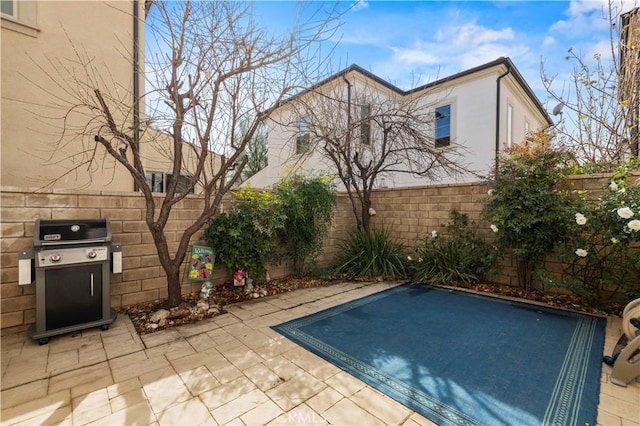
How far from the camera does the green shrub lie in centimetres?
552

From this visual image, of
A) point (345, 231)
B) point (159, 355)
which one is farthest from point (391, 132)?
point (159, 355)

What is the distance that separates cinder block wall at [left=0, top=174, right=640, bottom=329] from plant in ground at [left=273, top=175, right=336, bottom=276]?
484 mm

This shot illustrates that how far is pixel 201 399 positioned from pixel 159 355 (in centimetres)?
87

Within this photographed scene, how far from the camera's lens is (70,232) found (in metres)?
2.87

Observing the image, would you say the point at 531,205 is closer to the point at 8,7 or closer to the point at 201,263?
the point at 201,263

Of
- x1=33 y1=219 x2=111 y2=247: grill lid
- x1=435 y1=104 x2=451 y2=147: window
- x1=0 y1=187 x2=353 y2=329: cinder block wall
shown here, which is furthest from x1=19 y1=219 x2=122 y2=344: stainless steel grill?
x1=435 y1=104 x2=451 y2=147: window

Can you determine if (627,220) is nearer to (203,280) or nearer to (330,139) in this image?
(330,139)

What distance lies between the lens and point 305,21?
338 cm

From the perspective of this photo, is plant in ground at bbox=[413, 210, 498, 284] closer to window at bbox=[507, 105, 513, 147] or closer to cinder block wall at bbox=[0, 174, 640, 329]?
cinder block wall at bbox=[0, 174, 640, 329]

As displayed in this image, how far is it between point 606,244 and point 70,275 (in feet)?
21.0

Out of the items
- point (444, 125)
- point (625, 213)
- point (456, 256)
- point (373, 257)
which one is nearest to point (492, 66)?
point (444, 125)

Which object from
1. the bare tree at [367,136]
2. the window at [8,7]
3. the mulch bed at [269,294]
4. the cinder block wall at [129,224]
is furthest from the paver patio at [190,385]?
the window at [8,7]

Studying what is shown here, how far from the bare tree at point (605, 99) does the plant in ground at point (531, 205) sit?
167 centimetres

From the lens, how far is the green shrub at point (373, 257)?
5516 millimetres
